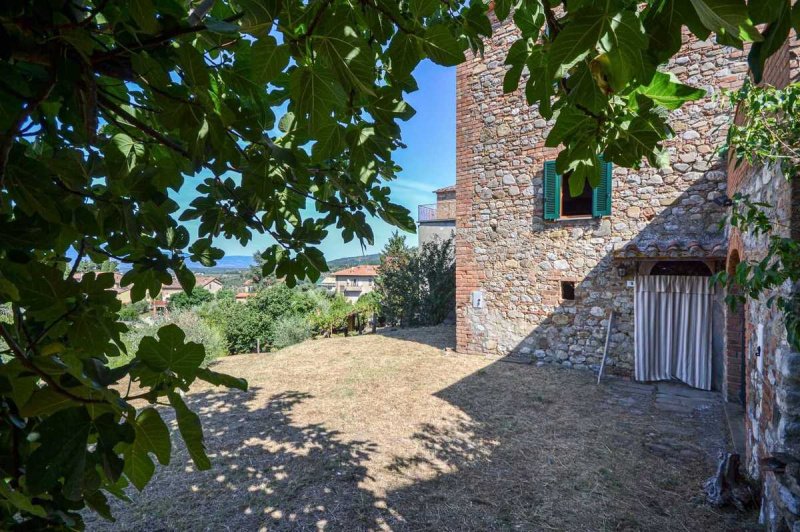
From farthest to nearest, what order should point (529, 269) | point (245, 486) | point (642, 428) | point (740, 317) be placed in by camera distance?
point (529, 269), point (740, 317), point (642, 428), point (245, 486)

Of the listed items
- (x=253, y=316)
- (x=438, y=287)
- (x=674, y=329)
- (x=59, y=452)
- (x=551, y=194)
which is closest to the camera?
(x=59, y=452)

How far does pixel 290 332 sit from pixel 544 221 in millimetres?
7034

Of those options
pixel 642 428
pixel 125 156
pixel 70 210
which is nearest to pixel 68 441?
pixel 70 210

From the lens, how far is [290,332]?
1028 cm

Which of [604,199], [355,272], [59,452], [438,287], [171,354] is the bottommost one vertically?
[355,272]


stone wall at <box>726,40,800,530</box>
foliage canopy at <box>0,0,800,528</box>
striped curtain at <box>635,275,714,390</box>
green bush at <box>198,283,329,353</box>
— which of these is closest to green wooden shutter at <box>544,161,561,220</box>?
striped curtain at <box>635,275,714,390</box>

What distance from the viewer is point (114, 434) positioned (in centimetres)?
64

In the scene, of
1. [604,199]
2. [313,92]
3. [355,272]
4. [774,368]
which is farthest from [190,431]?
[355,272]

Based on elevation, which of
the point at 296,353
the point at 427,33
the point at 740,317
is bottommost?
the point at 296,353

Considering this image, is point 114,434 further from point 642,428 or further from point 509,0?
point 642,428

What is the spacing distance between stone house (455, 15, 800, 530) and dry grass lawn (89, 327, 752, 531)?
980 millimetres

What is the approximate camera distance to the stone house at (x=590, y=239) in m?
5.58

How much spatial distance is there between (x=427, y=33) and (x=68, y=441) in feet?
3.60

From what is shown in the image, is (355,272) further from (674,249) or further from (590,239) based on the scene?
(674,249)
